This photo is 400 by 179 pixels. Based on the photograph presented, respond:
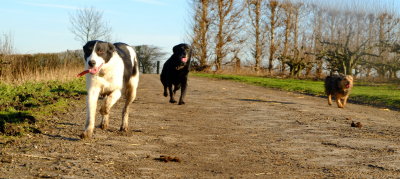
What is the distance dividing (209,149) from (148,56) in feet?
152

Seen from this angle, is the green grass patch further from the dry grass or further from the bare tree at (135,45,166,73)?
the bare tree at (135,45,166,73)

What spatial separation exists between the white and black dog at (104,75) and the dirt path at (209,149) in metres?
0.31

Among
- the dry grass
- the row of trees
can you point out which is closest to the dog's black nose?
the dry grass

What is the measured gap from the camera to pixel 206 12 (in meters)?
43.7

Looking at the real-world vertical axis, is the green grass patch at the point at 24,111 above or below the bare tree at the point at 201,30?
below

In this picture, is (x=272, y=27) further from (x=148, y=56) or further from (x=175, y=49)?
(x=175, y=49)

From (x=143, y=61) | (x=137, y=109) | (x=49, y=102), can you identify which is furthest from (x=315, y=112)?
(x=143, y=61)

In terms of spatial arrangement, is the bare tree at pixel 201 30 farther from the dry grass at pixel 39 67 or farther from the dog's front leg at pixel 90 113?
the dog's front leg at pixel 90 113

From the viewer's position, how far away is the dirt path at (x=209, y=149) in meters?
4.53

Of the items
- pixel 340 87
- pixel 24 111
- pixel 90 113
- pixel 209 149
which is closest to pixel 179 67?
pixel 24 111

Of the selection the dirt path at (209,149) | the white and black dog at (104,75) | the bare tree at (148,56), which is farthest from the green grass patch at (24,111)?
the bare tree at (148,56)

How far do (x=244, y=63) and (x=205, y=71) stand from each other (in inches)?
147

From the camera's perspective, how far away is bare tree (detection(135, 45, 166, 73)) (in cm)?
5112

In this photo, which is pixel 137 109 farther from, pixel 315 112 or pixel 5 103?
pixel 315 112
